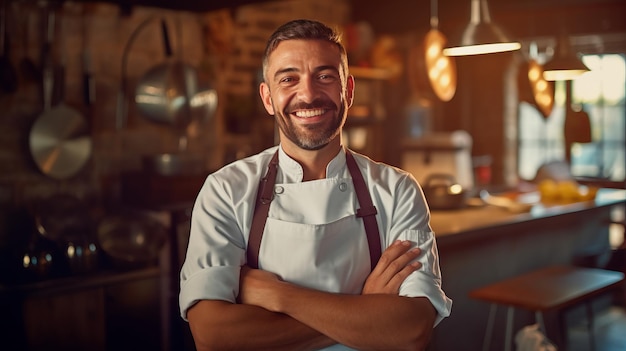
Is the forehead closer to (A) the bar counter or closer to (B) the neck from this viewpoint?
(B) the neck

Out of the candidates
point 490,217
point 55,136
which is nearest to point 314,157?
point 490,217

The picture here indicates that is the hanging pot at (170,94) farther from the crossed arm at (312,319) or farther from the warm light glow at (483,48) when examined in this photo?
the crossed arm at (312,319)

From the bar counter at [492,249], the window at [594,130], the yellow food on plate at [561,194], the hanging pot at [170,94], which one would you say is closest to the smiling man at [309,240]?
the bar counter at [492,249]

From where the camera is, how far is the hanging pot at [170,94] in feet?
12.7

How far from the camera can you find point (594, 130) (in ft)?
26.3

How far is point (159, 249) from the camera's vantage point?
3500 mm

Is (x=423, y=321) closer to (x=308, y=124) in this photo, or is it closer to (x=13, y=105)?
(x=308, y=124)

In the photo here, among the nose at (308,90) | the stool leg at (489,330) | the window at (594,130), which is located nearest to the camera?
the nose at (308,90)

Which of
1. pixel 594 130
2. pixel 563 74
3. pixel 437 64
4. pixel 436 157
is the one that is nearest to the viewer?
pixel 437 64

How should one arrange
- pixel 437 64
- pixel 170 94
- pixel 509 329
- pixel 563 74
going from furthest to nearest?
pixel 563 74
pixel 170 94
pixel 437 64
pixel 509 329

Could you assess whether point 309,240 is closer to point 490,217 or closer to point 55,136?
point 490,217

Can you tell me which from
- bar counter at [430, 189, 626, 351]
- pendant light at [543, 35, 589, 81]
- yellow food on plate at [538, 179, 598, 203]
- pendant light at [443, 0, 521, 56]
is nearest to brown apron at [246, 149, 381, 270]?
bar counter at [430, 189, 626, 351]

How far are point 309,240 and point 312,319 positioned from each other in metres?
0.17

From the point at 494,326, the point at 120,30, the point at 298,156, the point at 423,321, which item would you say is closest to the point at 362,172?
the point at 298,156
